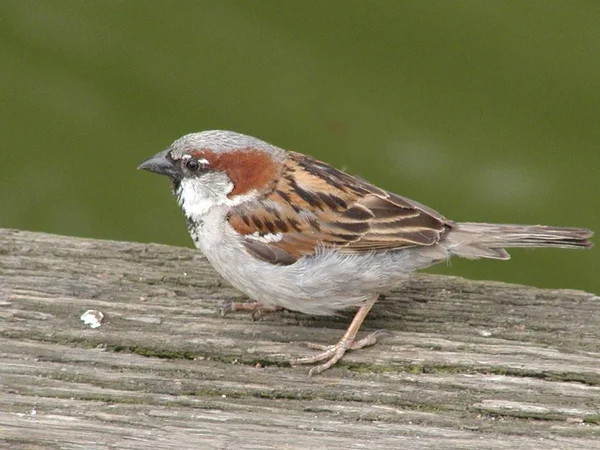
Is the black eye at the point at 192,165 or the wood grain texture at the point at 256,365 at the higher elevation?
the black eye at the point at 192,165

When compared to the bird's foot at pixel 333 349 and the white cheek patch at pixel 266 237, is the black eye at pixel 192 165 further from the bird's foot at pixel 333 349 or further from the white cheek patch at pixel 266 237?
the bird's foot at pixel 333 349

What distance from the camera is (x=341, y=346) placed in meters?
3.32

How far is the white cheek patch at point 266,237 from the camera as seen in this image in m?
3.65

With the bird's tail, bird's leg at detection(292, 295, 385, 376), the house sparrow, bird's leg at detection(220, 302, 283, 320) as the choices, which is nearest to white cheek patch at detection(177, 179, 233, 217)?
the house sparrow

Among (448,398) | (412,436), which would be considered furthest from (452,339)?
(412,436)

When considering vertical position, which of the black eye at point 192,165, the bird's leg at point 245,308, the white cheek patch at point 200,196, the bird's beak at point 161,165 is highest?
the bird's beak at point 161,165

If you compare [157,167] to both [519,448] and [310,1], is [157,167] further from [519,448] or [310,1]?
[310,1]

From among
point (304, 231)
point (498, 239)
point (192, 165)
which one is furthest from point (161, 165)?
point (498, 239)

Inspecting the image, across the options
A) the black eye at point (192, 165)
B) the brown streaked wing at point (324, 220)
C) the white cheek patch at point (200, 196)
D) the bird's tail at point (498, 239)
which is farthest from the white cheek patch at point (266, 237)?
the bird's tail at point (498, 239)

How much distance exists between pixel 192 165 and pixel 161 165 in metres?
0.12

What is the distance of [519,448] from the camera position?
2.75 meters

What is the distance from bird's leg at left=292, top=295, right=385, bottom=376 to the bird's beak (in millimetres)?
846

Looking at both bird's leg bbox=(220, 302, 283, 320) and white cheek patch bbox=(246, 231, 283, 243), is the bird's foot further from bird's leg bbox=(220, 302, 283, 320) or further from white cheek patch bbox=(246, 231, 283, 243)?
white cheek patch bbox=(246, 231, 283, 243)

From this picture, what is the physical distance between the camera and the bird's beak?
3.78m
